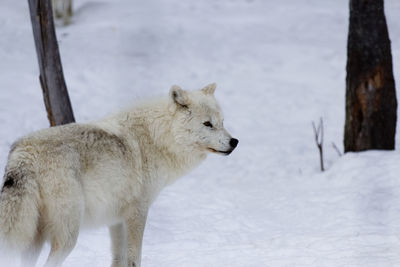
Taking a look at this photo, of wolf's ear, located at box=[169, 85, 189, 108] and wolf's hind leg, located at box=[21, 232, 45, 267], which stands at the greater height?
wolf's ear, located at box=[169, 85, 189, 108]

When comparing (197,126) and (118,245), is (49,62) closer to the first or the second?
(197,126)

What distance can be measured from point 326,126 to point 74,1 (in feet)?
34.9

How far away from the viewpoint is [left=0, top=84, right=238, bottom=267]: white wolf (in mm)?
3941

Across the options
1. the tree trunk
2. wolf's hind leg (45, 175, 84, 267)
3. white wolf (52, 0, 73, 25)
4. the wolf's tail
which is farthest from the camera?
white wolf (52, 0, 73, 25)

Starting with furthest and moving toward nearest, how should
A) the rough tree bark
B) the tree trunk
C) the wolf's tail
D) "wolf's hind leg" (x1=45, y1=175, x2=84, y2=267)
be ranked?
1. the rough tree bark
2. the tree trunk
3. "wolf's hind leg" (x1=45, y1=175, x2=84, y2=267)
4. the wolf's tail

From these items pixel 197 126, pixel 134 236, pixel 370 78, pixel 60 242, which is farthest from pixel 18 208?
pixel 370 78

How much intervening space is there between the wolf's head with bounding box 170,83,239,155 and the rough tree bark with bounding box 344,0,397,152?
3.81 metres

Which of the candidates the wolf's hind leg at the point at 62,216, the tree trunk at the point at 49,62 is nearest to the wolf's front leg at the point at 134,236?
the wolf's hind leg at the point at 62,216

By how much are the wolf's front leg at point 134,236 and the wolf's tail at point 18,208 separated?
97 cm

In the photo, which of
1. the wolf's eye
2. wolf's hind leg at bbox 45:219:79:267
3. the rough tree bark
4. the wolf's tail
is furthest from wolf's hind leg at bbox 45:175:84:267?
the rough tree bark

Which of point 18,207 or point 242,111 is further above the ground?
point 18,207

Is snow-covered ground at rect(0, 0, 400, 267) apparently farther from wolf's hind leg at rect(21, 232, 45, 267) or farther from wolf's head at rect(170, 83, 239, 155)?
wolf's head at rect(170, 83, 239, 155)

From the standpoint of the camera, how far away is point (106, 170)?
448 centimetres

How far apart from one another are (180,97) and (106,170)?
1.02 meters
